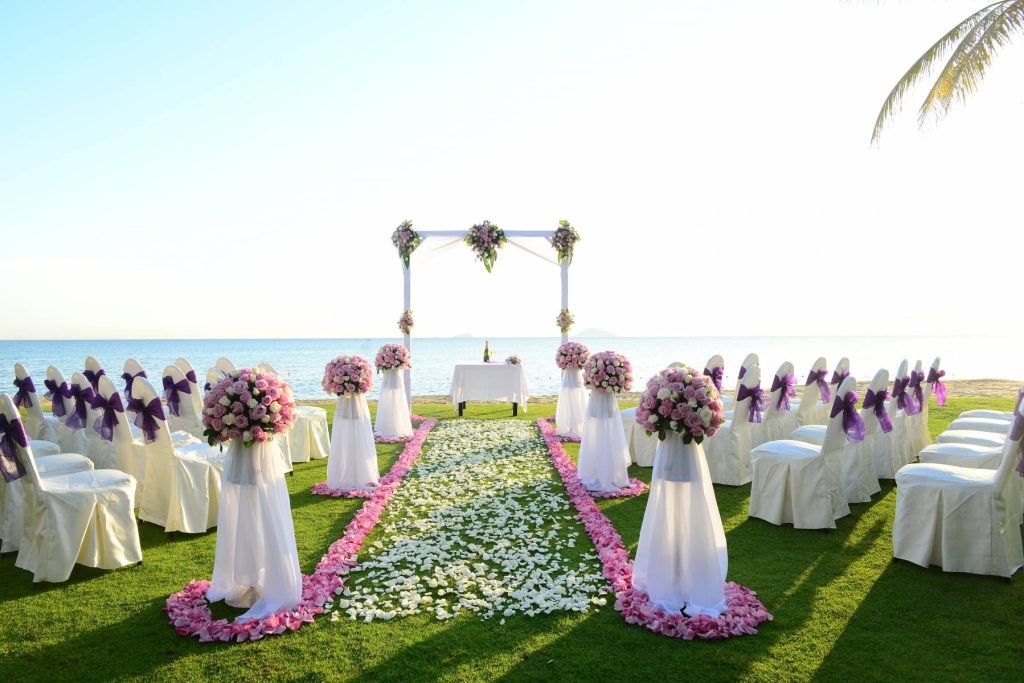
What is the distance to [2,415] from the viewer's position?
153 inches

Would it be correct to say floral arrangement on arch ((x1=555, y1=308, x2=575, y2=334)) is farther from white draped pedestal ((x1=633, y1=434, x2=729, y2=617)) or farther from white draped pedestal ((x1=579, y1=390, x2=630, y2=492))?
white draped pedestal ((x1=633, y1=434, x2=729, y2=617))

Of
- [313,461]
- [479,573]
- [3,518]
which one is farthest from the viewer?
[313,461]

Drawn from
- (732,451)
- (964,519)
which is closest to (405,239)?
(732,451)

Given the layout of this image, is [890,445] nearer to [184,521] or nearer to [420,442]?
[420,442]

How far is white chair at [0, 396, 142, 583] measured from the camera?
3889mm

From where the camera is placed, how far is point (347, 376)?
614 centimetres

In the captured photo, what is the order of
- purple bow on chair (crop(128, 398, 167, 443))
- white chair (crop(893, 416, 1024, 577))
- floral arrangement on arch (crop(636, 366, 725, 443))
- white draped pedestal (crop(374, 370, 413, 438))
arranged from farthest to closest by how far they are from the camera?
white draped pedestal (crop(374, 370, 413, 438)), purple bow on chair (crop(128, 398, 167, 443)), white chair (crop(893, 416, 1024, 577)), floral arrangement on arch (crop(636, 366, 725, 443))

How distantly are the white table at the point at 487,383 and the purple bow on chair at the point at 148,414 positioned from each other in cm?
670

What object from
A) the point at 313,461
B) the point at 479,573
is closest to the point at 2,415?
the point at 479,573

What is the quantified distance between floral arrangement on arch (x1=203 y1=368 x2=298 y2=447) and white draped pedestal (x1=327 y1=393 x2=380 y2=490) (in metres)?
2.66

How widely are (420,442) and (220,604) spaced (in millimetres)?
5222

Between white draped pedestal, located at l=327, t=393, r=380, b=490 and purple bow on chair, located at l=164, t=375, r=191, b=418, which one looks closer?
white draped pedestal, located at l=327, t=393, r=380, b=490

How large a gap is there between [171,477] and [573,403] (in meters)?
5.74

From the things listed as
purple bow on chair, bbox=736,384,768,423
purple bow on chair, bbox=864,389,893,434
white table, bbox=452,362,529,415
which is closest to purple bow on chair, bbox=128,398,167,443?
purple bow on chair, bbox=736,384,768,423
